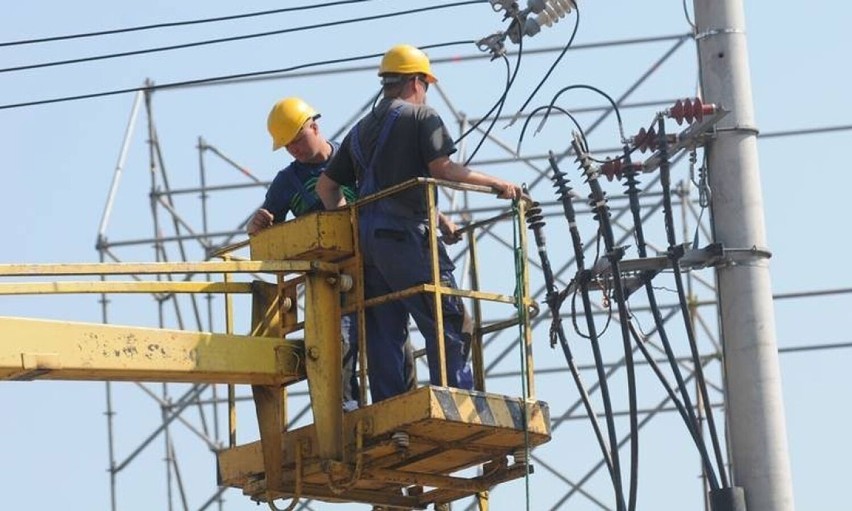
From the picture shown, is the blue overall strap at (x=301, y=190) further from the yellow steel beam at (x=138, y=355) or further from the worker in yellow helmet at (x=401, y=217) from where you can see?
the yellow steel beam at (x=138, y=355)

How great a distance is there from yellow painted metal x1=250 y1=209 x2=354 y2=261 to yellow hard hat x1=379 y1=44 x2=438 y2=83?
2.75 feet

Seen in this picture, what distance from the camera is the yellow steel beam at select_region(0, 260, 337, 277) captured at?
35.3 ft

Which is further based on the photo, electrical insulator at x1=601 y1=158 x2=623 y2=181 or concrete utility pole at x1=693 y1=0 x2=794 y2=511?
electrical insulator at x1=601 y1=158 x2=623 y2=181

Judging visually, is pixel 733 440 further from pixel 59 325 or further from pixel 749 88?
pixel 59 325

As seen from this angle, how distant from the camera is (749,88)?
1223 cm

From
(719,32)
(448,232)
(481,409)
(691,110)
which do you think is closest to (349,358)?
(448,232)

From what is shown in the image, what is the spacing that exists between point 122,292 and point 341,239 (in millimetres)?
1263

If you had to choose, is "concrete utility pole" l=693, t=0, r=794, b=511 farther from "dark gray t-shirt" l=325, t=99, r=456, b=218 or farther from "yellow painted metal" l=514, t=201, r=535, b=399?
"dark gray t-shirt" l=325, t=99, r=456, b=218

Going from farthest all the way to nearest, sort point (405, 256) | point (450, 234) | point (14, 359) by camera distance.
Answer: point (450, 234)
point (405, 256)
point (14, 359)

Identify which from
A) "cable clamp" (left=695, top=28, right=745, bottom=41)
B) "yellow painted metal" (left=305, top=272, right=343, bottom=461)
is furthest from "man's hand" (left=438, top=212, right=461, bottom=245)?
"cable clamp" (left=695, top=28, right=745, bottom=41)

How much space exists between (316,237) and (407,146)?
0.66m

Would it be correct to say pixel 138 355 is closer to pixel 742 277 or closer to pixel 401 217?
pixel 401 217

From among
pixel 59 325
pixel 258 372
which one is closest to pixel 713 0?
pixel 258 372

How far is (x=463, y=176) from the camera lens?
449 inches
